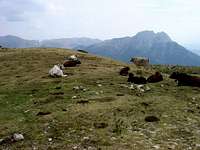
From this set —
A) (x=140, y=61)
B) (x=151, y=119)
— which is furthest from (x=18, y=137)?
(x=140, y=61)

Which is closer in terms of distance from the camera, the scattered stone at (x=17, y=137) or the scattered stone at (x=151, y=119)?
the scattered stone at (x=17, y=137)

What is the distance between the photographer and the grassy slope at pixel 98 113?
59.3 feet

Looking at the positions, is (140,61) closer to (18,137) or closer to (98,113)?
(98,113)

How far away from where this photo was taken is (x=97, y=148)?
17.0 m

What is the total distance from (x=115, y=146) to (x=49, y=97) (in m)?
11.4

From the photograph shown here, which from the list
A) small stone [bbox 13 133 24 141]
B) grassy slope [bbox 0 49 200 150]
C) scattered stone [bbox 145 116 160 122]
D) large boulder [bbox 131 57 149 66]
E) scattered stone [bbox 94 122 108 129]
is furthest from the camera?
large boulder [bbox 131 57 149 66]

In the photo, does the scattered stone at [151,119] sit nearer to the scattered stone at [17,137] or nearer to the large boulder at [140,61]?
the scattered stone at [17,137]

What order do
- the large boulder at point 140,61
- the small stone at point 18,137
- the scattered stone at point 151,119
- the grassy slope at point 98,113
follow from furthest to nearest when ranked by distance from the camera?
the large boulder at point 140,61 → the scattered stone at point 151,119 → the small stone at point 18,137 → the grassy slope at point 98,113

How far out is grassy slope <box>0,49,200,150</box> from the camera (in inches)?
711

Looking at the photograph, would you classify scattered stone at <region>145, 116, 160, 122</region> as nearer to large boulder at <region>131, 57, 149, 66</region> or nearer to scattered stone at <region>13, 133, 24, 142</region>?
scattered stone at <region>13, 133, 24, 142</region>

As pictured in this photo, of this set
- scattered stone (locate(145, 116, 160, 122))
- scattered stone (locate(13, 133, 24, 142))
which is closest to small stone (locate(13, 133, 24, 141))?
scattered stone (locate(13, 133, 24, 142))

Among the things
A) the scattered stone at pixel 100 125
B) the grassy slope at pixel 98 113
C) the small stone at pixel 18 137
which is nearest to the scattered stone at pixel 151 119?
the grassy slope at pixel 98 113

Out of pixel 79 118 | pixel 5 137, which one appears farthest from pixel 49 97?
pixel 5 137

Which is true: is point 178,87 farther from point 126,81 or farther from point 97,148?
point 97,148
